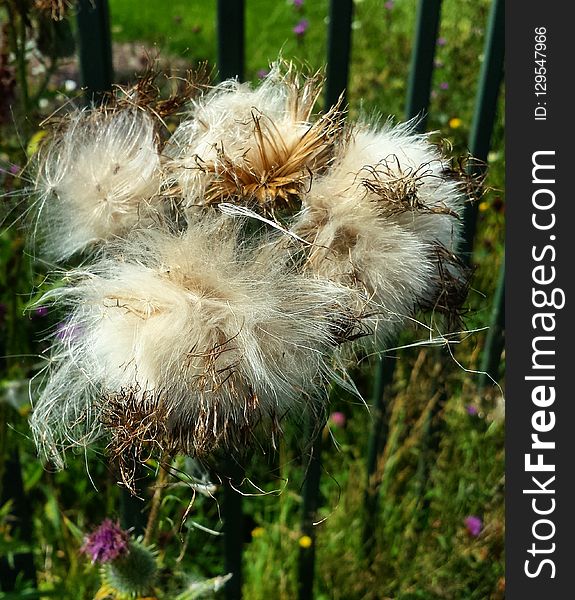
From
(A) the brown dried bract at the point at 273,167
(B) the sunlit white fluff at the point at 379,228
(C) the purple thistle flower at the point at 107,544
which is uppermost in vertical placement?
(A) the brown dried bract at the point at 273,167

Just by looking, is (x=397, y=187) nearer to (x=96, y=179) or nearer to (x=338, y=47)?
(x=96, y=179)

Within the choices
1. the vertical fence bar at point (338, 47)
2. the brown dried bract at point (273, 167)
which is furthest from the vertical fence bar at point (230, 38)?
the brown dried bract at point (273, 167)

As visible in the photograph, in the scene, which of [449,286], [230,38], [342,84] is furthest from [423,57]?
[449,286]

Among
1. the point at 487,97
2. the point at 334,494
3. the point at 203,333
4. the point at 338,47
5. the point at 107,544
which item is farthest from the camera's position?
the point at 334,494

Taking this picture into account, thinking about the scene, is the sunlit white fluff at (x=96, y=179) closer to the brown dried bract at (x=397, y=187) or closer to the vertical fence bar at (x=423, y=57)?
the brown dried bract at (x=397, y=187)

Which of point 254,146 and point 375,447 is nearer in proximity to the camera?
point 254,146

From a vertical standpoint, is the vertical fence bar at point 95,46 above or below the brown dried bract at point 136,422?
above

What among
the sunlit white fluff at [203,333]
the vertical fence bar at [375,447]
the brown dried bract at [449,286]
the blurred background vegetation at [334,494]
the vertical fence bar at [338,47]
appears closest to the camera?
the sunlit white fluff at [203,333]
